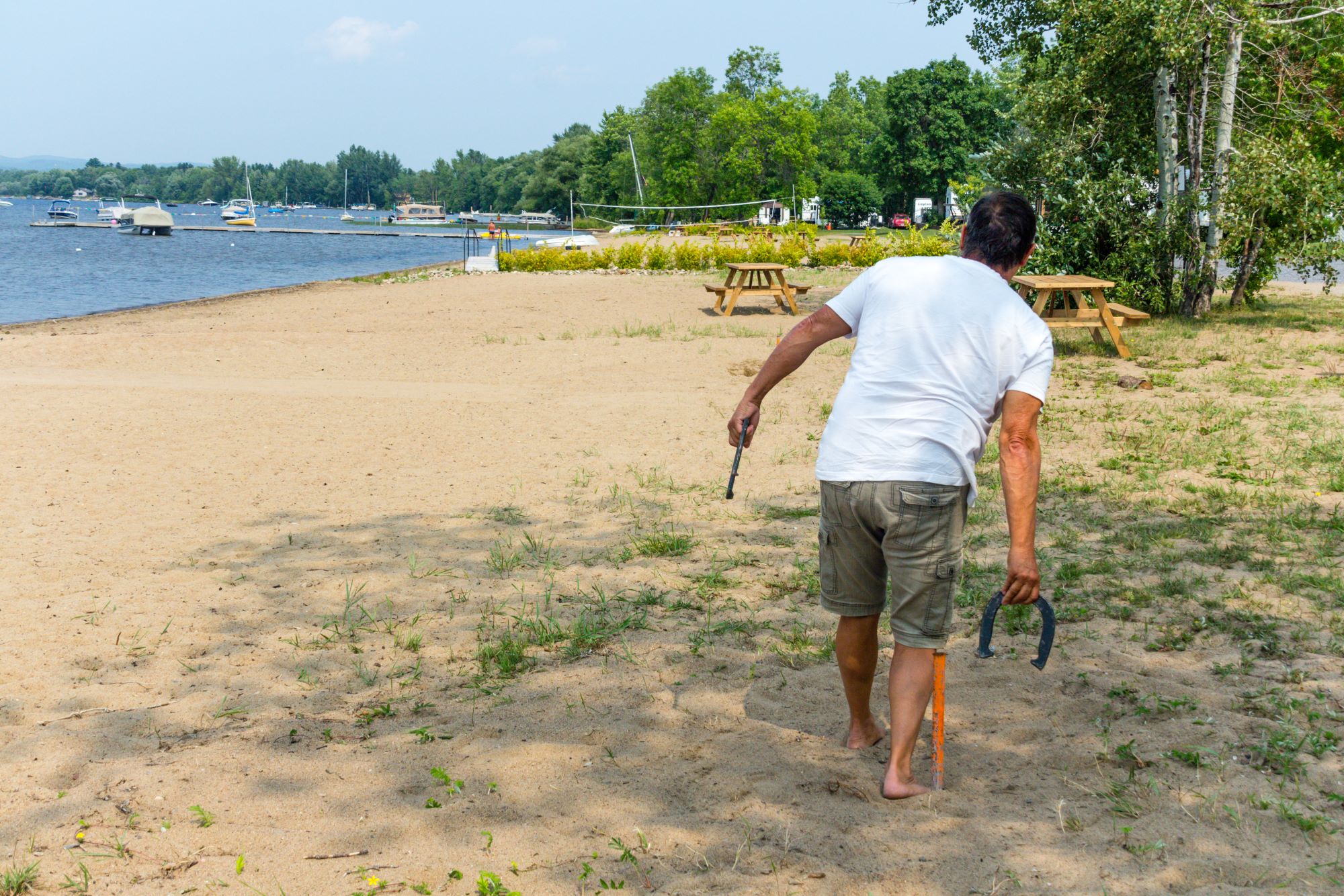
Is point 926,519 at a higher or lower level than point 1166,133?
lower

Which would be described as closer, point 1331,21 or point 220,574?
point 220,574

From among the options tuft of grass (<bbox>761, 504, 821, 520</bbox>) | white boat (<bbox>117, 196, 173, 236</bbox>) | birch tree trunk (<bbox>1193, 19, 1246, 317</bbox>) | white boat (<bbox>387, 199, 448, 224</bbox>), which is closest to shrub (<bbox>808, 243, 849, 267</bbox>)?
birch tree trunk (<bbox>1193, 19, 1246, 317</bbox>)

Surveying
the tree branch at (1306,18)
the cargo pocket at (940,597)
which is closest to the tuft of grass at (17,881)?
the cargo pocket at (940,597)

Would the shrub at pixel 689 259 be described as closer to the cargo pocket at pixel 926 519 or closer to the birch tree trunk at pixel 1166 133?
the birch tree trunk at pixel 1166 133

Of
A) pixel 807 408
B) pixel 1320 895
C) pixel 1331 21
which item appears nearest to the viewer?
pixel 1320 895

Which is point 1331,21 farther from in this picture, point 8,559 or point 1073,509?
point 8,559

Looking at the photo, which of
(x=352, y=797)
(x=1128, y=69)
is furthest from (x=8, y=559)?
(x=1128, y=69)

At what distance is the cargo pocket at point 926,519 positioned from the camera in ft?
9.55

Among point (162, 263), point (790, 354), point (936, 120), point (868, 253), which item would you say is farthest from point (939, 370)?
point (936, 120)

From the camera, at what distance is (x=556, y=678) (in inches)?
159

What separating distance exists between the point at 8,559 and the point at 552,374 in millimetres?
5951

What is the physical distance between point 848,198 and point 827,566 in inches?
3217

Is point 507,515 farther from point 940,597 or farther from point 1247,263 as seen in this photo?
point 1247,263

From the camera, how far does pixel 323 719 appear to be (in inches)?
145
